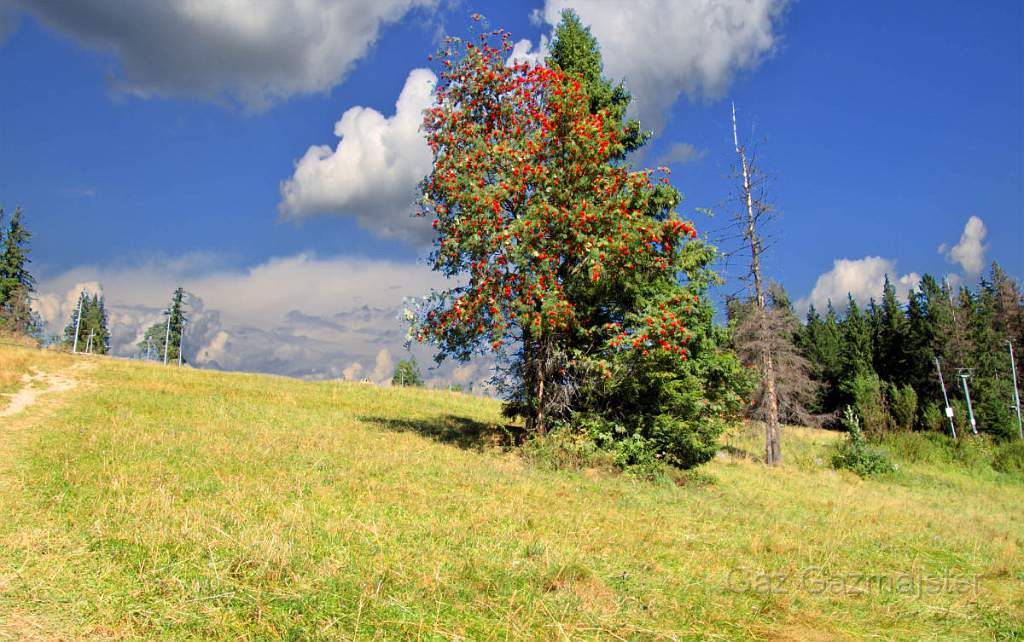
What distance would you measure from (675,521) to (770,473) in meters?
13.5

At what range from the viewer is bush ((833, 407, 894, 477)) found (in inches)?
935

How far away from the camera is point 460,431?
18719 mm

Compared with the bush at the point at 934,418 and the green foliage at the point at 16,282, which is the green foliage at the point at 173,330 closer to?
the green foliage at the point at 16,282

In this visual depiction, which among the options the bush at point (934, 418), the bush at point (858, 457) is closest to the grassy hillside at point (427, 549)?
the bush at point (858, 457)

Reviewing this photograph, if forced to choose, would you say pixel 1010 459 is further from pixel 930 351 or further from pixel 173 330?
pixel 173 330

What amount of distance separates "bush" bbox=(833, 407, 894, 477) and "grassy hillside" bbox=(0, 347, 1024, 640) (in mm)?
8793

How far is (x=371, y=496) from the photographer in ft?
27.9

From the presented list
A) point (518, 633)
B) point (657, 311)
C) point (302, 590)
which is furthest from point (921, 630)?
point (657, 311)

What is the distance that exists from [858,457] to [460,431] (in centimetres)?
1749

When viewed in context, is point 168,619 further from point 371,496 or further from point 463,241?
point 463,241

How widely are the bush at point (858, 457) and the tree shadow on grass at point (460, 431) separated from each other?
51.0 feet

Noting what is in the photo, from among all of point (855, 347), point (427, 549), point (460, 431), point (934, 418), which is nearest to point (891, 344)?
point (855, 347)

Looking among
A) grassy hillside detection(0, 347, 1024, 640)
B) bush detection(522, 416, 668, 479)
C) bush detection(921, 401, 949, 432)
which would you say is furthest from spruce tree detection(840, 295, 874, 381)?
bush detection(522, 416, 668, 479)

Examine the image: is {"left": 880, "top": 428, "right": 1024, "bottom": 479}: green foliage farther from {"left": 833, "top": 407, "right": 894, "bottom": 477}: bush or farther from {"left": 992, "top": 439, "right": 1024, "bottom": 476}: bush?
{"left": 833, "top": 407, "right": 894, "bottom": 477}: bush
